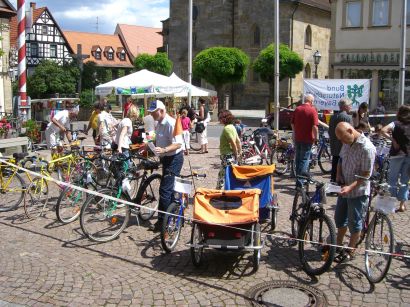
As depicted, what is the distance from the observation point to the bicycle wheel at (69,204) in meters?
8.10

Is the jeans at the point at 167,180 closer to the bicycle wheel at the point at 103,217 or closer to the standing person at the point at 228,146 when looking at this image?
the bicycle wheel at the point at 103,217

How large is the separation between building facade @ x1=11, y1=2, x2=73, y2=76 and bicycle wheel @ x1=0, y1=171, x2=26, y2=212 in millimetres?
55544

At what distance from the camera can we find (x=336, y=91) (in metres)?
17.4

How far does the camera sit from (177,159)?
7613mm

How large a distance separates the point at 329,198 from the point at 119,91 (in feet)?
38.3

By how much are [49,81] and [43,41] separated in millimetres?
15587

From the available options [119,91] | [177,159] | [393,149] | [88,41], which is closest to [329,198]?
[393,149]

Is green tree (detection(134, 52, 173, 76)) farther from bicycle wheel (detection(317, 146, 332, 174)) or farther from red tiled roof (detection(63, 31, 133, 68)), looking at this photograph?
bicycle wheel (detection(317, 146, 332, 174))

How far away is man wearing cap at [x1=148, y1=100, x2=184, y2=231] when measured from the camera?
752 cm

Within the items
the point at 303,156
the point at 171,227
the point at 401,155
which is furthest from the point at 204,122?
the point at 171,227

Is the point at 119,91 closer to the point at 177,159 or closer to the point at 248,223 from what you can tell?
the point at 177,159

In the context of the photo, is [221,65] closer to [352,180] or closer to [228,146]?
[228,146]

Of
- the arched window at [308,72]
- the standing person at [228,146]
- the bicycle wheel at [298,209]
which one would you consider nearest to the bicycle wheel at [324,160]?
the standing person at [228,146]

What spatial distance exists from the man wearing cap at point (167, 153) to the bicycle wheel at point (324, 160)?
6127 millimetres
